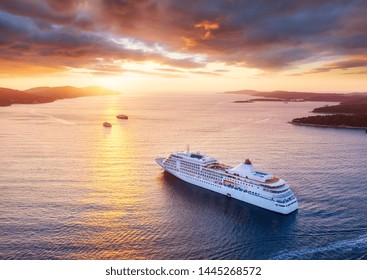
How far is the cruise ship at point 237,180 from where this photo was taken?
1673 cm

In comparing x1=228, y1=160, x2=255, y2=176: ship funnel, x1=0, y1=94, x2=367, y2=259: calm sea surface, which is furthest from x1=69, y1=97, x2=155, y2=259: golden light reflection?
x1=228, y1=160, x2=255, y2=176: ship funnel

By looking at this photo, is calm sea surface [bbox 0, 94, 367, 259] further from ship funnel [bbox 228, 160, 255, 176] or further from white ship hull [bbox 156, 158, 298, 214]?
ship funnel [bbox 228, 160, 255, 176]

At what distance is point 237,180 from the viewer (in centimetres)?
1848

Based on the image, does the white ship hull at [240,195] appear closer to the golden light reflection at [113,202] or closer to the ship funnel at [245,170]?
the ship funnel at [245,170]

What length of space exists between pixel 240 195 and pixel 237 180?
0.87 m

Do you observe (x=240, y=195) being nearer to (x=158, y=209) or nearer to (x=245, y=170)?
(x=245, y=170)

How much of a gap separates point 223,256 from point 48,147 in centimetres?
2437

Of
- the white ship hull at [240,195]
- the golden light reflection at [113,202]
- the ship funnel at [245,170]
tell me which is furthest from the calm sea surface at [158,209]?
the ship funnel at [245,170]

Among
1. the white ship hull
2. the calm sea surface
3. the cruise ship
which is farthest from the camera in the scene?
the cruise ship

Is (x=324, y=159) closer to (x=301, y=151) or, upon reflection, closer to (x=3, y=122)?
(x=301, y=151)

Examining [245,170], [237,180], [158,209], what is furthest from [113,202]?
[245,170]

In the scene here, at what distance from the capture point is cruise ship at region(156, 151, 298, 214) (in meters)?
16.7

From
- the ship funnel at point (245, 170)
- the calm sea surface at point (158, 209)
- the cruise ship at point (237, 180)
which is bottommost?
the calm sea surface at point (158, 209)

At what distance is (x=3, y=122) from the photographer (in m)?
48.5
